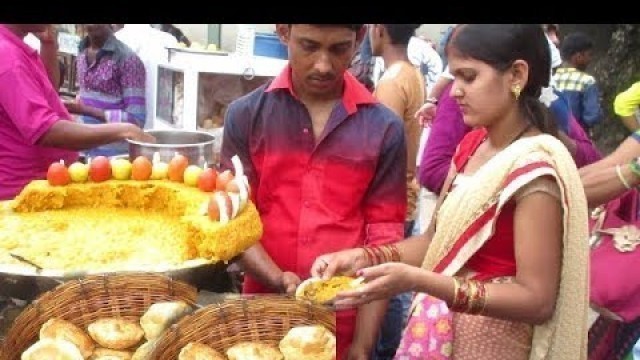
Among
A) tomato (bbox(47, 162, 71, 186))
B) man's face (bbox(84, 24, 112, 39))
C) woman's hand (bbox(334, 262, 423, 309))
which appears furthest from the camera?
man's face (bbox(84, 24, 112, 39))

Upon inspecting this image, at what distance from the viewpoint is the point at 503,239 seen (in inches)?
49.4

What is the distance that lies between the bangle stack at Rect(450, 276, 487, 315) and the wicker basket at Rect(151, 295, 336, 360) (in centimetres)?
21

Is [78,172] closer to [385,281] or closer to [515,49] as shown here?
[385,281]

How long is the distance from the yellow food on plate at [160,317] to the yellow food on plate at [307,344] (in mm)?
178

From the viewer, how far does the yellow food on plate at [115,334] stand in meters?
1.28

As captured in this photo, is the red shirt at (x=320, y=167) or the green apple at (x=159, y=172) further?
the green apple at (x=159, y=172)

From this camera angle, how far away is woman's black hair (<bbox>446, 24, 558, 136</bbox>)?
1237mm

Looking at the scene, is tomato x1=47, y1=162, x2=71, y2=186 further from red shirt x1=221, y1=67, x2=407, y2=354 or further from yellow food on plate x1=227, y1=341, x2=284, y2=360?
yellow food on plate x1=227, y1=341, x2=284, y2=360

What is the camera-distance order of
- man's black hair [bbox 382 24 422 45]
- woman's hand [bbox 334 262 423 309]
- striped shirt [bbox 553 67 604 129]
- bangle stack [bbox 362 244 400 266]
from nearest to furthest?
woman's hand [bbox 334 262 423 309] < bangle stack [bbox 362 244 400 266] < striped shirt [bbox 553 67 604 129] < man's black hair [bbox 382 24 422 45]

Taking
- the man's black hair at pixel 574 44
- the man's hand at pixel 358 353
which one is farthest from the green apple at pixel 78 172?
the man's black hair at pixel 574 44

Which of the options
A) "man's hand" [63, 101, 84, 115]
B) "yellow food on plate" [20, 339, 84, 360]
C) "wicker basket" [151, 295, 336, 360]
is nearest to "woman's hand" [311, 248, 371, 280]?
"wicker basket" [151, 295, 336, 360]

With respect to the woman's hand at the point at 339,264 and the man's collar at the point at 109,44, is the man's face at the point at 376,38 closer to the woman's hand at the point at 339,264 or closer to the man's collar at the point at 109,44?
the man's collar at the point at 109,44

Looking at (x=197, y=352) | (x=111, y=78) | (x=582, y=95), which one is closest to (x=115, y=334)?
(x=197, y=352)

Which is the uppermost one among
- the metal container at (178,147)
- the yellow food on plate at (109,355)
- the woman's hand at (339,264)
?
the metal container at (178,147)
